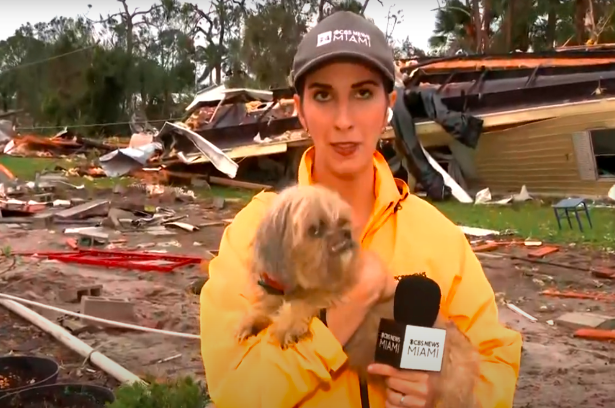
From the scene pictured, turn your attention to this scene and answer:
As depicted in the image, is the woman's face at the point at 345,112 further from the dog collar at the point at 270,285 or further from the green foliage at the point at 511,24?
the green foliage at the point at 511,24

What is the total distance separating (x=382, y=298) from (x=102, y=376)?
13.9 ft

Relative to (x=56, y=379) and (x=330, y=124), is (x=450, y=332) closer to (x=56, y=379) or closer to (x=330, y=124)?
(x=330, y=124)

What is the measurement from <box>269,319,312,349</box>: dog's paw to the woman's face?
0.54 m

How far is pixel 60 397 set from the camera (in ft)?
16.2

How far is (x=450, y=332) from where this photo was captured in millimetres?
2322

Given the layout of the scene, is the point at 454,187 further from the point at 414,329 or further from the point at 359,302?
the point at 414,329

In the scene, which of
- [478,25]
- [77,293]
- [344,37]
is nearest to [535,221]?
[77,293]

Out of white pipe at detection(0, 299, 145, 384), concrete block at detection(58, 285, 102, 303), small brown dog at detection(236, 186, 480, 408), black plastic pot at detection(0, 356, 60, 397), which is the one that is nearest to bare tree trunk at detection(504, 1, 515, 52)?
concrete block at detection(58, 285, 102, 303)

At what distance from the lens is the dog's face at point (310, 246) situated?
7.60ft

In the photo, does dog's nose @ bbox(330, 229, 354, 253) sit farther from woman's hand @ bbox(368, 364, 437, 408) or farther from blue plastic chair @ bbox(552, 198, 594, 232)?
blue plastic chair @ bbox(552, 198, 594, 232)

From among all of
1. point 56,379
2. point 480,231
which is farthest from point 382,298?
point 480,231

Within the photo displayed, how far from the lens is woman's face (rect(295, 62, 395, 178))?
2359 mm

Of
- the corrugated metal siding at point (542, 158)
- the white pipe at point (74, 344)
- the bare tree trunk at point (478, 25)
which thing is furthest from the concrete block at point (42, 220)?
the bare tree trunk at point (478, 25)

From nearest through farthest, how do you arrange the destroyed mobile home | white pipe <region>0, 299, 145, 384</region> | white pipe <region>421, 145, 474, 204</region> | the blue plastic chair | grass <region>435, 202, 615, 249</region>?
white pipe <region>0, 299, 145, 384</region> < grass <region>435, 202, 615, 249</region> < the blue plastic chair < white pipe <region>421, 145, 474, 204</region> < the destroyed mobile home
